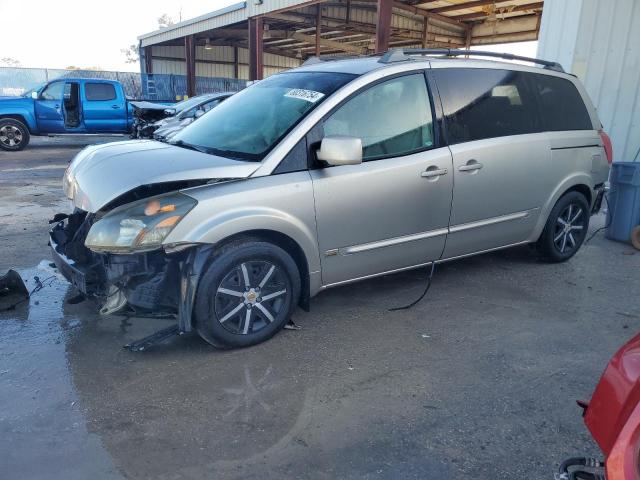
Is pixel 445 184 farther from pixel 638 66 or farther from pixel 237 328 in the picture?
pixel 638 66

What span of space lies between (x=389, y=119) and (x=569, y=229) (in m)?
2.58

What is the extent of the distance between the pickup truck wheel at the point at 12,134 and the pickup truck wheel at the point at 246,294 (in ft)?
44.1

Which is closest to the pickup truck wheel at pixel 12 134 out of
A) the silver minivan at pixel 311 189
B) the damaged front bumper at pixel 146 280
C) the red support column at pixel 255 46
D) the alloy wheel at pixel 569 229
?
the red support column at pixel 255 46

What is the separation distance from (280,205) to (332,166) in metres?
0.49

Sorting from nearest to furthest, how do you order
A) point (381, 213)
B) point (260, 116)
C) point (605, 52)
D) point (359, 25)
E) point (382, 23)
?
point (381, 213) → point (260, 116) → point (605, 52) → point (382, 23) → point (359, 25)

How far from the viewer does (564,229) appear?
17.3ft

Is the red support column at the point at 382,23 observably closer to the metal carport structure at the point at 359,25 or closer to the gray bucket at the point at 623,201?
the metal carport structure at the point at 359,25

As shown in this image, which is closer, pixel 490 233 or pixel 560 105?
pixel 490 233

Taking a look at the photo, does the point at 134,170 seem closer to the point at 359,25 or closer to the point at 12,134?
the point at 12,134

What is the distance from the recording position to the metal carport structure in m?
16.0

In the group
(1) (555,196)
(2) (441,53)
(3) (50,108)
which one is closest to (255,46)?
(3) (50,108)

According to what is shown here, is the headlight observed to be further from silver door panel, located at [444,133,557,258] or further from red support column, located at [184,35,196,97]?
red support column, located at [184,35,196,97]

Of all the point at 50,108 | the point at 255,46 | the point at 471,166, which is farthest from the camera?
the point at 255,46

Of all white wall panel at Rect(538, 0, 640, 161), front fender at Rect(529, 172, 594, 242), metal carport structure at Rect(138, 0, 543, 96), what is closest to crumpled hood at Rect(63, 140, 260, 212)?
front fender at Rect(529, 172, 594, 242)
